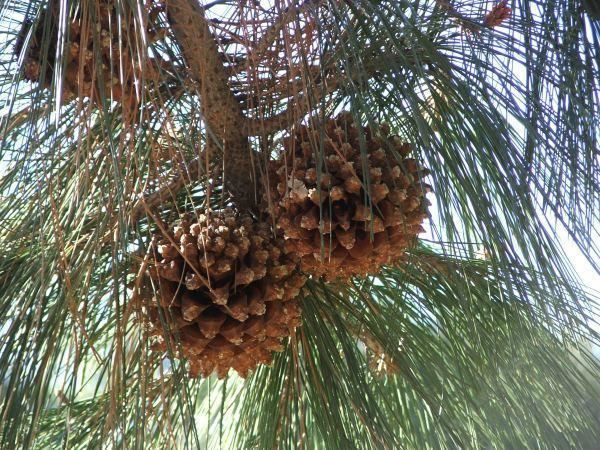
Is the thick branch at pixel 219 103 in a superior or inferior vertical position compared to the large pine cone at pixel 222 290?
superior

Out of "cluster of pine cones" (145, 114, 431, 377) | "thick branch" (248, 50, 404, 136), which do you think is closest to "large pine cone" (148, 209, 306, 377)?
"cluster of pine cones" (145, 114, 431, 377)

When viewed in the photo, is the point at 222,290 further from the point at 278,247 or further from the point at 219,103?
the point at 219,103

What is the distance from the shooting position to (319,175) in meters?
0.65

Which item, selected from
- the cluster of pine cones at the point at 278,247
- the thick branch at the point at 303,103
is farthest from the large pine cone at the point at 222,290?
the thick branch at the point at 303,103

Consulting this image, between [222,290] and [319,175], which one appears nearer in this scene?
[319,175]

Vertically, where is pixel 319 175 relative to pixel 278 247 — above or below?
above

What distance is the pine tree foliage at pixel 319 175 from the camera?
2.24ft

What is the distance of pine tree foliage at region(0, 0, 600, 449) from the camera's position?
2.24 ft

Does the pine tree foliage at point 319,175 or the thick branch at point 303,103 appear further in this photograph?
the thick branch at point 303,103

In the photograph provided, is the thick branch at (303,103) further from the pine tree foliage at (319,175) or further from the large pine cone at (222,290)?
the large pine cone at (222,290)

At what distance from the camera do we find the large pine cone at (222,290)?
2.52 ft

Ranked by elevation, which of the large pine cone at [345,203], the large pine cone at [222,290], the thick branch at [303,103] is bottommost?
the large pine cone at [222,290]

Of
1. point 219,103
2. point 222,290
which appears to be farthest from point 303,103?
point 222,290

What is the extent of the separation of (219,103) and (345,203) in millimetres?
184
